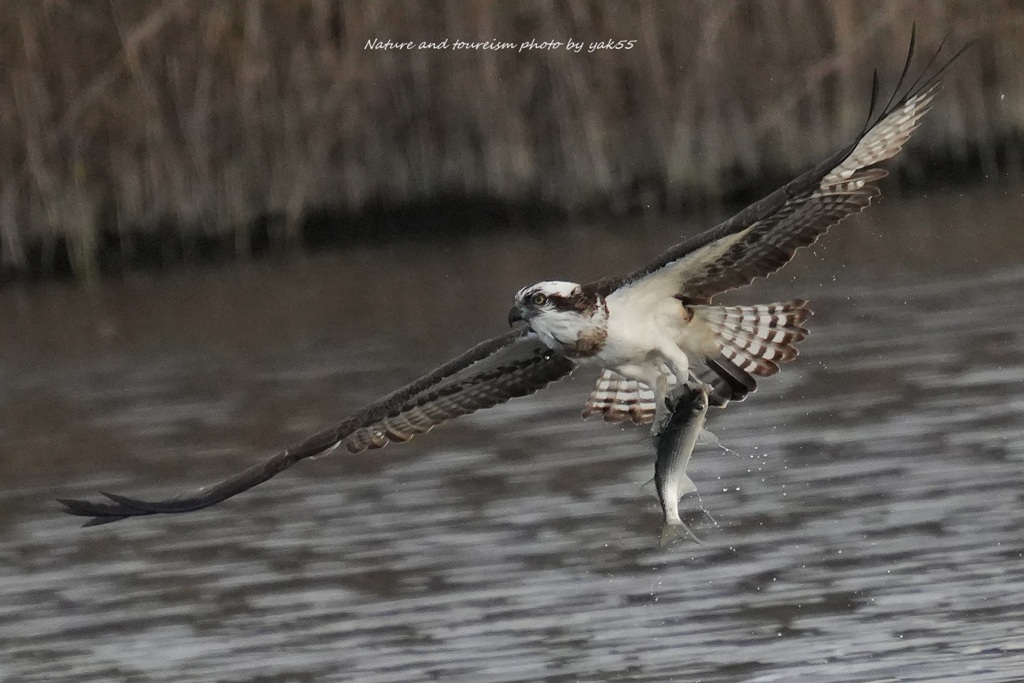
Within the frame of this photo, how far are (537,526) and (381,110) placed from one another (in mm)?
10022

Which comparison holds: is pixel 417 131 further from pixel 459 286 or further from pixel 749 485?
pixel 749 485

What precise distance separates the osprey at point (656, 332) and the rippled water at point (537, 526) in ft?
2.22

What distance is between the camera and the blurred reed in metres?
19.2

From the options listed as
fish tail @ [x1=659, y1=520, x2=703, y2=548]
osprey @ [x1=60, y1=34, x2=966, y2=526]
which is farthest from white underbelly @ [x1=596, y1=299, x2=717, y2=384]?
fish tail @ [x1=659, y1=520, x2=703, y2=548]

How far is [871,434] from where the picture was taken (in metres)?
11.4

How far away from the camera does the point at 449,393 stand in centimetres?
859

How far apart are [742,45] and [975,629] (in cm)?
1216

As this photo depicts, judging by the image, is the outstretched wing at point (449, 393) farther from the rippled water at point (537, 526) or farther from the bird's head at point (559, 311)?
the rippled water at point (537, 526)

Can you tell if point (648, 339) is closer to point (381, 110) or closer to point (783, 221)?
point (783, 221)

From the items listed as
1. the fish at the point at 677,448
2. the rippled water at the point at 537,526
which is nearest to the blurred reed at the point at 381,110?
the rippled water at the point at 537,526

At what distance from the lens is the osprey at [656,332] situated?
749 cm

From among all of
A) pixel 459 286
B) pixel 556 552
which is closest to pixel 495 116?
pixel 459 286

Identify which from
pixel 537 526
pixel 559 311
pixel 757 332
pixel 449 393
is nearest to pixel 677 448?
pixel 559 311

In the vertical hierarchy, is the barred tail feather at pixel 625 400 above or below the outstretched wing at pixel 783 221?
below
